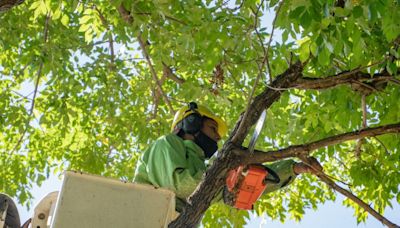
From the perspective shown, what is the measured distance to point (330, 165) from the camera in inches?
333

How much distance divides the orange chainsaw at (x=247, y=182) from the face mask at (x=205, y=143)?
2.68 ft

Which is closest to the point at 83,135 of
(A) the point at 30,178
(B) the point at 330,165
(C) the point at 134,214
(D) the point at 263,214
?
(A) the point at 30,178

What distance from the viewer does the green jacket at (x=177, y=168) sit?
11.7 feet

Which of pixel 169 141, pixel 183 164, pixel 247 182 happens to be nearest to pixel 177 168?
pixel 183 164

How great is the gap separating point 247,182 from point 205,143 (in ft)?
3.03

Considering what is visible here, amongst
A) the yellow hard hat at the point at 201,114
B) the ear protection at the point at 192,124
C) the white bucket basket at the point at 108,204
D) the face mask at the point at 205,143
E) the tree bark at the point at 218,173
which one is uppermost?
the yellow hard hat at the point at 201,114

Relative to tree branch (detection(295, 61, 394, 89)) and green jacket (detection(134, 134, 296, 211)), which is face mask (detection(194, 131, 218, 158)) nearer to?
green jacket (detection(134, 134, 296, 211))

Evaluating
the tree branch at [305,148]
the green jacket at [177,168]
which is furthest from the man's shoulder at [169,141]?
the tree branch at [305,148]

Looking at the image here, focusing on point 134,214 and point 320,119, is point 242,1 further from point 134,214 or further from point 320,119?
point 134,214

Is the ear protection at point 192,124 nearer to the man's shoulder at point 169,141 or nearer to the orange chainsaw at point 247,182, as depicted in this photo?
the man's shoulder at point 169,141

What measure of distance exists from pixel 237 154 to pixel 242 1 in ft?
6.16

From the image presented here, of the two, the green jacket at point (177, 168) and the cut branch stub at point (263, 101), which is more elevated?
the cut branch stub at point (263, 101)

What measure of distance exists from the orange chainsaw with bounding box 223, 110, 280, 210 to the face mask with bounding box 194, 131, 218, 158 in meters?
0.82

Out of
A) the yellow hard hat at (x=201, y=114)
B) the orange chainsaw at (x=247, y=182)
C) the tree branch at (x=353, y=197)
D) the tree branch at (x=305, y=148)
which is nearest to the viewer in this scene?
the tree branch at (x=353, y=197)
